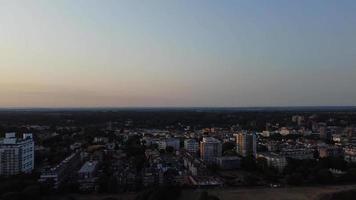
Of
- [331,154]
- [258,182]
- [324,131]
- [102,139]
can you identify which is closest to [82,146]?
[102,139]

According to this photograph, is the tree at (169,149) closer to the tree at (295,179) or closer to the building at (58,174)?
the building at (58,174)

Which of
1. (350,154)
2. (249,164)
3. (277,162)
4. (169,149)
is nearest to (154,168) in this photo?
(249,164)

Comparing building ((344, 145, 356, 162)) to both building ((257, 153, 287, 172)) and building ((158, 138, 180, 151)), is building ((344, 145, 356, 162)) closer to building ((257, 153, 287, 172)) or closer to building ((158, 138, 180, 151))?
building ((257, 153, 287, 172))

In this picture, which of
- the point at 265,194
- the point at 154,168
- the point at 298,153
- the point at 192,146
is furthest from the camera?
the point at 192,146

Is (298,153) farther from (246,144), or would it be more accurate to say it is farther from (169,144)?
(169,144)

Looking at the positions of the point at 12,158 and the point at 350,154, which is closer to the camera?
the point at 12,158

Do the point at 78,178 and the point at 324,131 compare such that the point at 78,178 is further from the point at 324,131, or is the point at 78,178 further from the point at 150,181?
the point at 324,131

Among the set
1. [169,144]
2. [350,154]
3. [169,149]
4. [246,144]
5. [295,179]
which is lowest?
[295,179]

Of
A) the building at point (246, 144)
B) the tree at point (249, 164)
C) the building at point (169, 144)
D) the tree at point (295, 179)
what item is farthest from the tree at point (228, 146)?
the tree at point (295, 179)

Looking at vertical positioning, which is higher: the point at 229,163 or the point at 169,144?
the point at 169,144

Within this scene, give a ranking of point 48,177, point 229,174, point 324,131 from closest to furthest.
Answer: point 48,177 < point 229,174 < point 324,131

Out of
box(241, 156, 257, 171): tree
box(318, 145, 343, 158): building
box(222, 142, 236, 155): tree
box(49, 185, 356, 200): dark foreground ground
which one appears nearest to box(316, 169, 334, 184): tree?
box(49, 185, 356, 200): dark foreground ground
